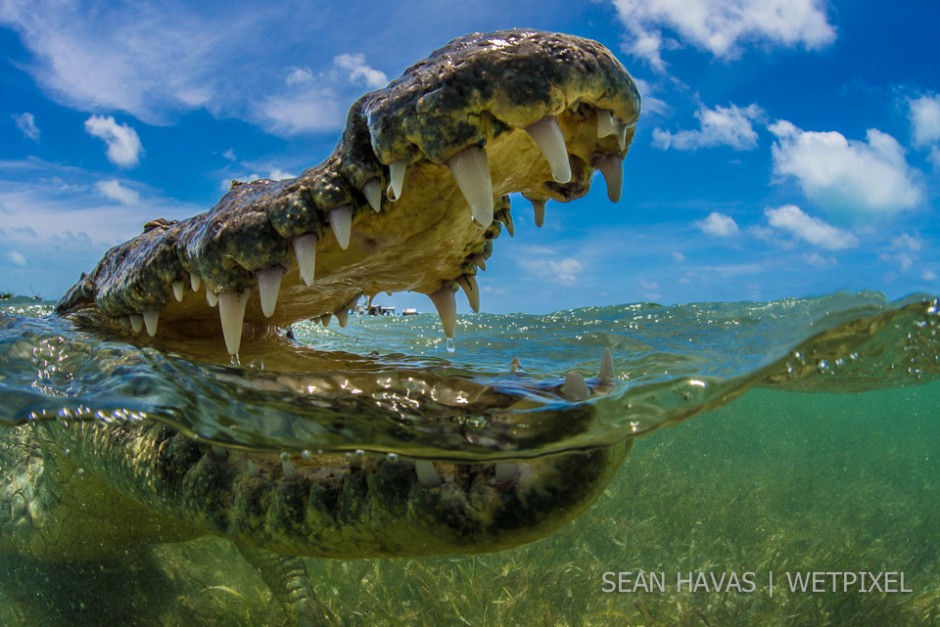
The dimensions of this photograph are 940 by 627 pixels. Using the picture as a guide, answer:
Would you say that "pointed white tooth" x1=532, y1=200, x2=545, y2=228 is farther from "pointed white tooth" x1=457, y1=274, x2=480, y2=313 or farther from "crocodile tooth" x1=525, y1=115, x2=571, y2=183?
"crocodile tooth" x1=525, y1=115, x2=571, y2=183

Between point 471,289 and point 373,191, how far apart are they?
4.09ft

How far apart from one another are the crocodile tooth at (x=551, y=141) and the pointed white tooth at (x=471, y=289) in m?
1.33

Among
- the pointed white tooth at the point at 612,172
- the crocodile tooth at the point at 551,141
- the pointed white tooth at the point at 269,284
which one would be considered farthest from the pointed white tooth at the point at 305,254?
the pointed white tooth at the point at 612,172

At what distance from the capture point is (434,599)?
519cm

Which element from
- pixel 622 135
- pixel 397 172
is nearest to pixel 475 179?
pixel 397 172

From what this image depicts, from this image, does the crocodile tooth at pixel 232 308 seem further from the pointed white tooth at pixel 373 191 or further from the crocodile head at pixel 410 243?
the pointed white tooth at pixel 373 191

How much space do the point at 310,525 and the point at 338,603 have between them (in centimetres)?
365

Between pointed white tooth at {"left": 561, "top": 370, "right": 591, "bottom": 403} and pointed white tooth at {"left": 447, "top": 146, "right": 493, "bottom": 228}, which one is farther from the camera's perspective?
pointed white tooth at {"left": 561, "top": 370, "right": 591, "bottom": 403}

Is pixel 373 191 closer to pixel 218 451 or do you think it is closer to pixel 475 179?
pixel 475 179

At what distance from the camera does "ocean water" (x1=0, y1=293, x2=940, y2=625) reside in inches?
104

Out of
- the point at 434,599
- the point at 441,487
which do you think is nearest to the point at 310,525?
the point at 441,487

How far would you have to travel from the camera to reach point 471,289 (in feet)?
11.0

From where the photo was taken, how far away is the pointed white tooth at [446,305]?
3393 mm

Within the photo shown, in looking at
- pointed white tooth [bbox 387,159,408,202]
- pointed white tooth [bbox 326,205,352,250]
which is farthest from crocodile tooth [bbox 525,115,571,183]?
pointed white tooth [bbox 326,205,352,250]
